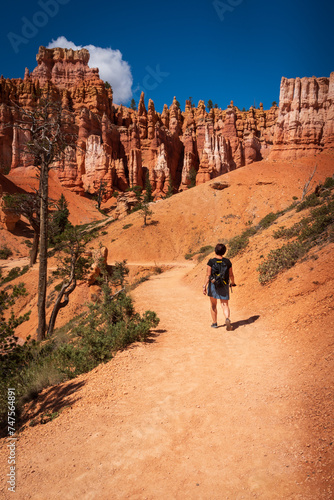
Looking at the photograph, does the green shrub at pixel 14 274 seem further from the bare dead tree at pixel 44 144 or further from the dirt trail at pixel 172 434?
the dirt trail at pixel 172 434

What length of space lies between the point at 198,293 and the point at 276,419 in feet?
30.8

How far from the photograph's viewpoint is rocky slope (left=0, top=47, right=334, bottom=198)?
44750mm

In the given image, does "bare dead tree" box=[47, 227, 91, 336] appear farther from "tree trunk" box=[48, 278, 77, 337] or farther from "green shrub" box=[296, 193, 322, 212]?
"green shrub" box=[296, 193, 322, 212]

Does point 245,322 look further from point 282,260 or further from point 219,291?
point 282,260

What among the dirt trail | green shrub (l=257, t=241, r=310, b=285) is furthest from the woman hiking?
green shrub (l=257, t=241, r=310, b=285)

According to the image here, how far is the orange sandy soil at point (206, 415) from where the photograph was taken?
2.44 meters

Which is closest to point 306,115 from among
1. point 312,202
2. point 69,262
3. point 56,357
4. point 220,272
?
point 312,202

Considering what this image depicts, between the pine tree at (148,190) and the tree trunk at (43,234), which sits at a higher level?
the pine tree at (148,190)

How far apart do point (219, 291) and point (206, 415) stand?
137 inches

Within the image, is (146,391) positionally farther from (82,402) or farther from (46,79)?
(46,79)

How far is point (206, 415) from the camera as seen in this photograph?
3.33 metres

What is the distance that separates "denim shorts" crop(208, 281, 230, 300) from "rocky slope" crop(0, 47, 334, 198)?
154 ft

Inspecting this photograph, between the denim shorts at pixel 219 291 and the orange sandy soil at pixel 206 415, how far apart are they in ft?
2.85

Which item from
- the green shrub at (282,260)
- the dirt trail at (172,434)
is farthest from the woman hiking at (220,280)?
the green shrub at (282,260)
